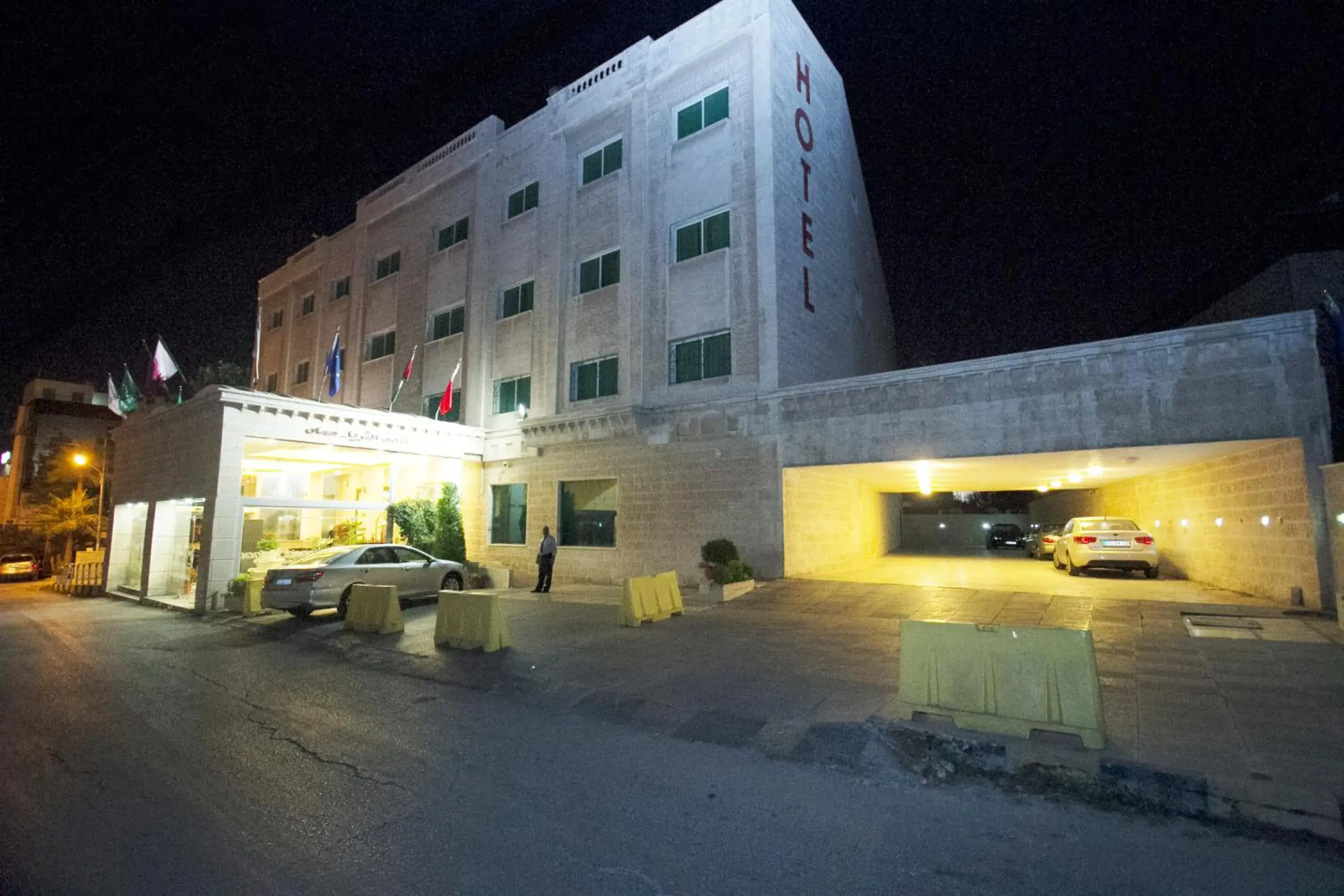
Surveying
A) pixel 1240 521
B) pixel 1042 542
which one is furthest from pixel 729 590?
pixel 1042 542

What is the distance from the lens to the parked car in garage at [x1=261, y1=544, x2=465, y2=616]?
13102 millimetres

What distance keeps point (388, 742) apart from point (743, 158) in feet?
55.5

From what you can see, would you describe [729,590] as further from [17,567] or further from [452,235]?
[17,567]

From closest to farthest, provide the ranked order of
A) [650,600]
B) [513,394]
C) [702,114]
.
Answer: [650,600] → [702,114] → [513,394]

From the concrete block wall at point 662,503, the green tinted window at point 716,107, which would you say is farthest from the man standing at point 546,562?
the green tinted window at point 716,107

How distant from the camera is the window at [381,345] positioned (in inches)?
1109

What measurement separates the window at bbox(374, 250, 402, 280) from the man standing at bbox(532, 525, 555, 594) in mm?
17396

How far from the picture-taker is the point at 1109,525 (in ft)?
54.7

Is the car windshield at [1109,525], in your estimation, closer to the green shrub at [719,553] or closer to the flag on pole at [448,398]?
the green shrub at [719,553]

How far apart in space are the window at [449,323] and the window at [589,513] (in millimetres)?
8839

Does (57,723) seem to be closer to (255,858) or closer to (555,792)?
(255,858)

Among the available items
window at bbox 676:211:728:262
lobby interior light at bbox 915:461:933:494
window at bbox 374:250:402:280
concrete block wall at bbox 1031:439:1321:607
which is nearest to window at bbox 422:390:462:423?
window at bbox 374:250:402:280

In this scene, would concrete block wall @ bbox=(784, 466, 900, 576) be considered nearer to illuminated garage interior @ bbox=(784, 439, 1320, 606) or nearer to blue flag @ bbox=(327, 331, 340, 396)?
illuminated garage interior @ bbox=(784, 439, 1320, 606)

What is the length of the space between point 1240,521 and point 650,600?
39.3 ft
